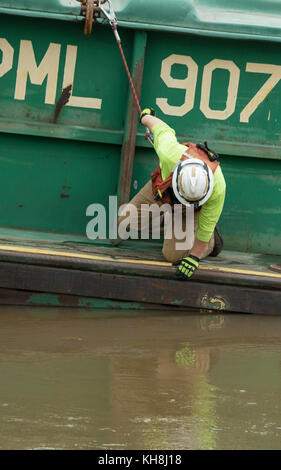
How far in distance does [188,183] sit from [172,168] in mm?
235

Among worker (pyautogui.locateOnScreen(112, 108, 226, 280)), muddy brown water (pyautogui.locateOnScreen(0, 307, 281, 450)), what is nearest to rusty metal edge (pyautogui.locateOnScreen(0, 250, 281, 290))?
worker (pyautogui.locateOnScreen(112, 108, 226, 280))

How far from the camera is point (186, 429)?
11.2 ft

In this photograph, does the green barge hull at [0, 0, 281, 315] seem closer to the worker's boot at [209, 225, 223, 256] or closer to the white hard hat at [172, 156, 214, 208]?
the worker's boot at [209, 225, 223, 256]

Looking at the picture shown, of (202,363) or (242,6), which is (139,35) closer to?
→ (242,6)

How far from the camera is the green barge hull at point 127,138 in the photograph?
192 inches

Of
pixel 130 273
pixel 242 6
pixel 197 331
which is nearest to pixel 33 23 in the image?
pixel 242 6

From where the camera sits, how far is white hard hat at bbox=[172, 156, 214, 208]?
15.0ft

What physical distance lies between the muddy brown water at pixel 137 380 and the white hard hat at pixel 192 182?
0.82m

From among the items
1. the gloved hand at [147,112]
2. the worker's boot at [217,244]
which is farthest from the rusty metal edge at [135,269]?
the gloved hand at [147,112]

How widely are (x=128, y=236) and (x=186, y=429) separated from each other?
2.11 metres

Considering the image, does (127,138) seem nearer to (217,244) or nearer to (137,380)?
(217,244)

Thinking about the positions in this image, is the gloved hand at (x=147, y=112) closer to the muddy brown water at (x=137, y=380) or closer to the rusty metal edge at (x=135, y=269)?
the rusty metal edge at (x=135, y=269)

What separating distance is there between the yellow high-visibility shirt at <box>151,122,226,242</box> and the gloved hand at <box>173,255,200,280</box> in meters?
0.15

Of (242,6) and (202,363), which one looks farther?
(242,6)
